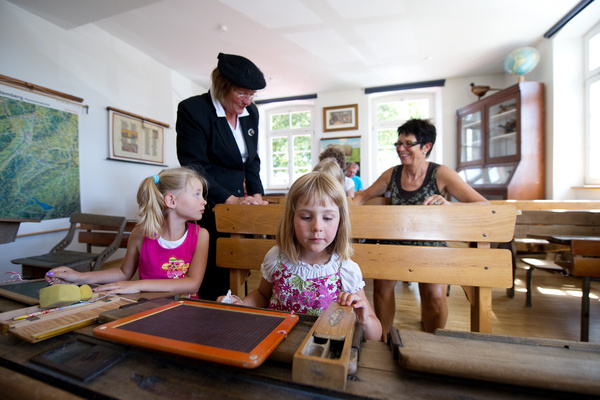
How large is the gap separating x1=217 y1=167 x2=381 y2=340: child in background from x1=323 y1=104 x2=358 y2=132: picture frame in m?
5.95

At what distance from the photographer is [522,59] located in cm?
438

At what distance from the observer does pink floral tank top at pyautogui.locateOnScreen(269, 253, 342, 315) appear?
38.3 inches

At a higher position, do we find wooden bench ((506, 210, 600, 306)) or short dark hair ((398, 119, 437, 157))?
short dark hair ((398, 119, 437, 157))

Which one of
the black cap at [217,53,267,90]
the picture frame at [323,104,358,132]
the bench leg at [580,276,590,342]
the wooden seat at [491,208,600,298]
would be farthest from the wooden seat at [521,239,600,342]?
the picture frame at [323,104,358,132]

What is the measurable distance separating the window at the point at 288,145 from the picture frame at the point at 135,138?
2.94 meters

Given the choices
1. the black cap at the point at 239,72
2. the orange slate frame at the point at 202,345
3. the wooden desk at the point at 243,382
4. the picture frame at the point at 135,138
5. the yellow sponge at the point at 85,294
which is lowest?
the wooden desk at the point at 243,382

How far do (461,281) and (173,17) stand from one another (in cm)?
420

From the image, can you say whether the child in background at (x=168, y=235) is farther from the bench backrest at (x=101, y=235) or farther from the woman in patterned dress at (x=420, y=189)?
the bench backrest at (x=101, y=235)

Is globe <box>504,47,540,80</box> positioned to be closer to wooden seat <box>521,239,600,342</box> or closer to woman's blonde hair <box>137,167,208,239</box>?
wooden seat <box>521,239,600,342</box>

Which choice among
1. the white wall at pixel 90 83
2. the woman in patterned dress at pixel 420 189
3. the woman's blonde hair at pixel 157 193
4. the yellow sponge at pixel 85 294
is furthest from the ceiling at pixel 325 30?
the yellow sponge at pixel 85 294

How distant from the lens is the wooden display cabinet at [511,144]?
4445 mm

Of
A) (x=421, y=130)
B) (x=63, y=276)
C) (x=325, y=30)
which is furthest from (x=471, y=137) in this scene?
(x=63, y=276)

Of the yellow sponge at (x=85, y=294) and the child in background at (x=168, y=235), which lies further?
the child in background at (x=168, y=235)

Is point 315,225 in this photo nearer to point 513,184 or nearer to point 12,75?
point 12,75
